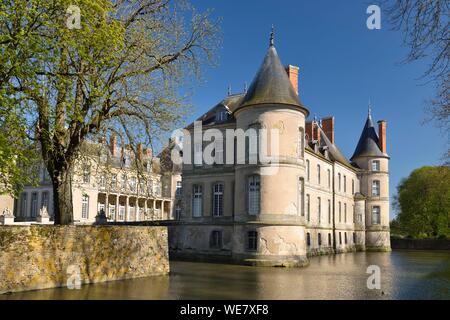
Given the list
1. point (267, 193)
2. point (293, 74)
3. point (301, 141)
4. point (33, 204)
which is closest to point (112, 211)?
point (33, 204)

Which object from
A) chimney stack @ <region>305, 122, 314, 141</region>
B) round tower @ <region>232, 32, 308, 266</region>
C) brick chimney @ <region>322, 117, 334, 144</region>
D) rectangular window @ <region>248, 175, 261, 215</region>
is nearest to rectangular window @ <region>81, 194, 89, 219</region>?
chimney stack @ <region>305, 122, 314, 141</region>

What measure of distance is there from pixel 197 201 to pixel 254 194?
16.6 feet

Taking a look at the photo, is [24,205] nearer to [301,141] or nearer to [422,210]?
[301,141]

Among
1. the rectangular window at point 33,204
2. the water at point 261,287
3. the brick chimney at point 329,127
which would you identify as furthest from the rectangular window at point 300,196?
the rectangular window at point 33,204

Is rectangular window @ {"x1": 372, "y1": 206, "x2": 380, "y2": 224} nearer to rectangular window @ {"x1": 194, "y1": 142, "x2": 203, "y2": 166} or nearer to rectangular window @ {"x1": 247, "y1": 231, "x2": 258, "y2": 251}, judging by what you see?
rectangular window @ {"x1": 194, "y1": 142, "x2": 203, "y2": 166}

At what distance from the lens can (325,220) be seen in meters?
32.2

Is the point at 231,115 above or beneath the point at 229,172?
above

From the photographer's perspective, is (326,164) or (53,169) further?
(326,164)

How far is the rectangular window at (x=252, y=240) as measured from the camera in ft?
70.3

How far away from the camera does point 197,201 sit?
25891mm

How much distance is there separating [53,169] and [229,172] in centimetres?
1253

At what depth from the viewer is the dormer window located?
25.8 m
